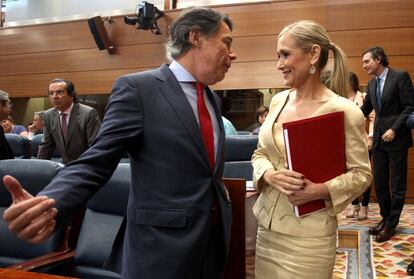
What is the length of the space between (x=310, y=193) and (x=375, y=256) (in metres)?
2.08

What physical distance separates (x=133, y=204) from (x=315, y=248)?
1.91 ft

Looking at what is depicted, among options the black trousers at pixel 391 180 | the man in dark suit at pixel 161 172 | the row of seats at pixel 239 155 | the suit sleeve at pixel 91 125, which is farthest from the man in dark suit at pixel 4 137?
the black trousers at pixel 391 180

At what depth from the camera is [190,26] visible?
1248 mm

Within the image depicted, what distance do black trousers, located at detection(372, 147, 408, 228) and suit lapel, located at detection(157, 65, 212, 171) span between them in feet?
8.64

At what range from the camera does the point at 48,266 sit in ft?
6.07

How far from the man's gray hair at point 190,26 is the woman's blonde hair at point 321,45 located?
0.24 metres

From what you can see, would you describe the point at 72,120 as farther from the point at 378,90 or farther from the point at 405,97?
the point at 405,97

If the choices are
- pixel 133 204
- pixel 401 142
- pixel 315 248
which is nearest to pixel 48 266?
pixel 133 204

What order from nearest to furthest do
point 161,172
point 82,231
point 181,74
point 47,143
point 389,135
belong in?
point 161,172 < point 181,74 < point 82,231 < point 389,135 < point 47,143

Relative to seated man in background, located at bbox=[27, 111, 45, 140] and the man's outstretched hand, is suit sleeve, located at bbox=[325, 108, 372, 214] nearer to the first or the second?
the man's outstretched hand

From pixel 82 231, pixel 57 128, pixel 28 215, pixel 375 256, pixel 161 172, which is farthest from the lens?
pixel 57 128

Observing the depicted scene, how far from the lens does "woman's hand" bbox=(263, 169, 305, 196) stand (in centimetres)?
125

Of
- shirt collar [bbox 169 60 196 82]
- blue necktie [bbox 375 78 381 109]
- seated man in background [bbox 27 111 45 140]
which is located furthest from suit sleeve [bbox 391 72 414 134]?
seated man in background [bbox 27 111 45 140]

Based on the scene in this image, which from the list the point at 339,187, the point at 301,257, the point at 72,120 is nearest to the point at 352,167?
the point at 339,187
